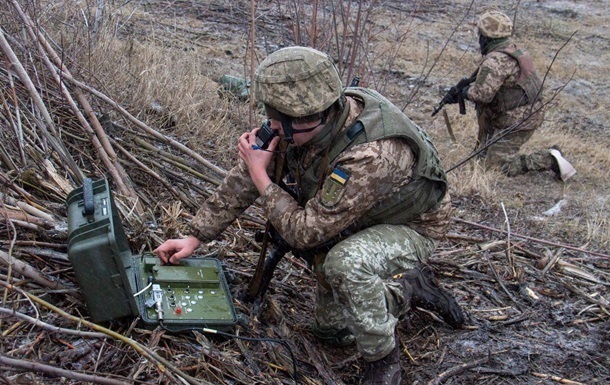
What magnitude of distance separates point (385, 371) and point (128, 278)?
3.88ft

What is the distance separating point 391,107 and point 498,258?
193cm

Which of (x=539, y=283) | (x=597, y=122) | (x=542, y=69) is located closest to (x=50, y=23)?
(x=539, y=283)

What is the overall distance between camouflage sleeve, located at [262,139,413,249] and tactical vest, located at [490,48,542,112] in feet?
16.5

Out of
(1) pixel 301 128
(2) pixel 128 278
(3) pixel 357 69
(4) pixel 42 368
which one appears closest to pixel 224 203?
(1) pixel 301 128

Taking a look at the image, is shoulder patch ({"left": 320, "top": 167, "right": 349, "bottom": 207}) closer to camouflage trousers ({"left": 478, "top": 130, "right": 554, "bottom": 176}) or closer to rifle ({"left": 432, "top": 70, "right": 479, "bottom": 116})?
camouflage trousers ({"left": 478, "top": 130, "right": 554, "bottom": 176})

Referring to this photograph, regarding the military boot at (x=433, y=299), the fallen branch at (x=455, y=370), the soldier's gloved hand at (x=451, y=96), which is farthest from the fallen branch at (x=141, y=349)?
the soldier's gloved hand at (x=451, y=96)

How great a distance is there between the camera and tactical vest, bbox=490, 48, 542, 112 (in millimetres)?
7605

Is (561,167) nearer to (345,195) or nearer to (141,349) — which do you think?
(345,195)

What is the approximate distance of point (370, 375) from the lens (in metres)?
3.10

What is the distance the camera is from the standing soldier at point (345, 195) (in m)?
2.90

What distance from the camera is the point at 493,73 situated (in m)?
7.60

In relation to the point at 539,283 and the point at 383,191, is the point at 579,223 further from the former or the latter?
the point at 383,191

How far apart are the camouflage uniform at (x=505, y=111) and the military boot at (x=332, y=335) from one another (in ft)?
14.8

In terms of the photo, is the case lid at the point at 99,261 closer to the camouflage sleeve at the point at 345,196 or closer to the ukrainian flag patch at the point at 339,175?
the camouflage sleeve at the point at 345,196
